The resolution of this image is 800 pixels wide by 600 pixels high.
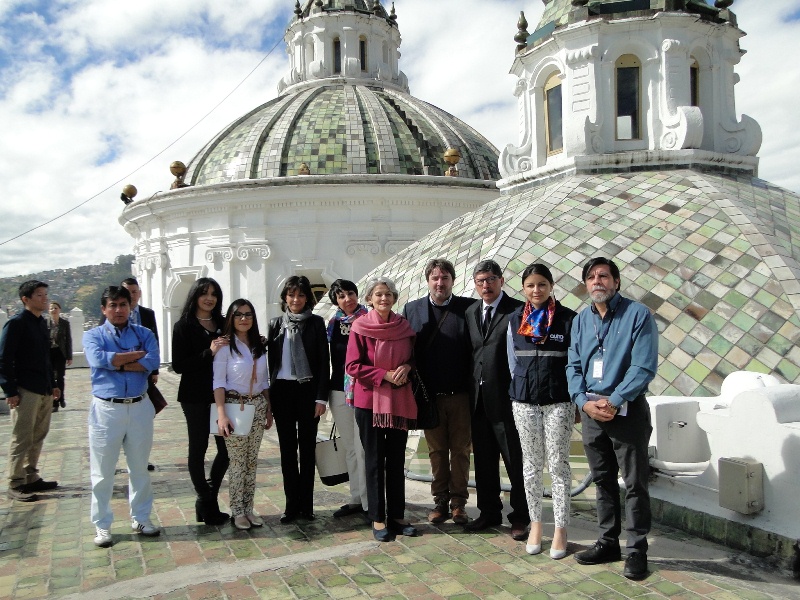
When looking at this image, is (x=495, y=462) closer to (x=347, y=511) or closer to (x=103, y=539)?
(x=347, y=511)

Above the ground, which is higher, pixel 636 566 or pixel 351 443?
pixel 351 443

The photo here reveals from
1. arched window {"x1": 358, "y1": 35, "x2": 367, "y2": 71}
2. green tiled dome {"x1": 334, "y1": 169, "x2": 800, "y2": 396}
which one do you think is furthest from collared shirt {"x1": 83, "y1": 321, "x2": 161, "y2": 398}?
arched window {"x1": 358, "y1": 35, "x2": 367, "y2": 71}

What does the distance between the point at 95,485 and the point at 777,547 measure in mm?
4461

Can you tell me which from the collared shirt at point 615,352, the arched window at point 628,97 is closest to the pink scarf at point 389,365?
the collared shirt at point 615,352

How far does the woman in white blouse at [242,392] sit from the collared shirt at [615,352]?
2244 mm

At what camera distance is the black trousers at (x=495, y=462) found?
4902mm

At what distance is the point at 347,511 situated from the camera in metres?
5.49

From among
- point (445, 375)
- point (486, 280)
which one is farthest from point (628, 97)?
point (445, 375)

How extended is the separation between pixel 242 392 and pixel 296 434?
0.57 m

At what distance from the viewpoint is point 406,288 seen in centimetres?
910

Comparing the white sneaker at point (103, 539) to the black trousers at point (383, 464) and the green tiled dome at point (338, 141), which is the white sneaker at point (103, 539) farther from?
the green tiled dome at point (338, 141)

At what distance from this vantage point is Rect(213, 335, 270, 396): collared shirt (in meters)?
5.08

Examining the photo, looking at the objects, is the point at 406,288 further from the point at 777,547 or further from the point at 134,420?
the point at 777,547

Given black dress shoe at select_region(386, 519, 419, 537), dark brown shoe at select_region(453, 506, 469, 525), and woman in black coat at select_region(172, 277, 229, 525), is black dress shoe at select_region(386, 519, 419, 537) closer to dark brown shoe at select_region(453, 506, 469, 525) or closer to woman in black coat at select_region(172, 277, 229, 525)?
dark brown shoe at select_region(453, 506, 469, 525)
